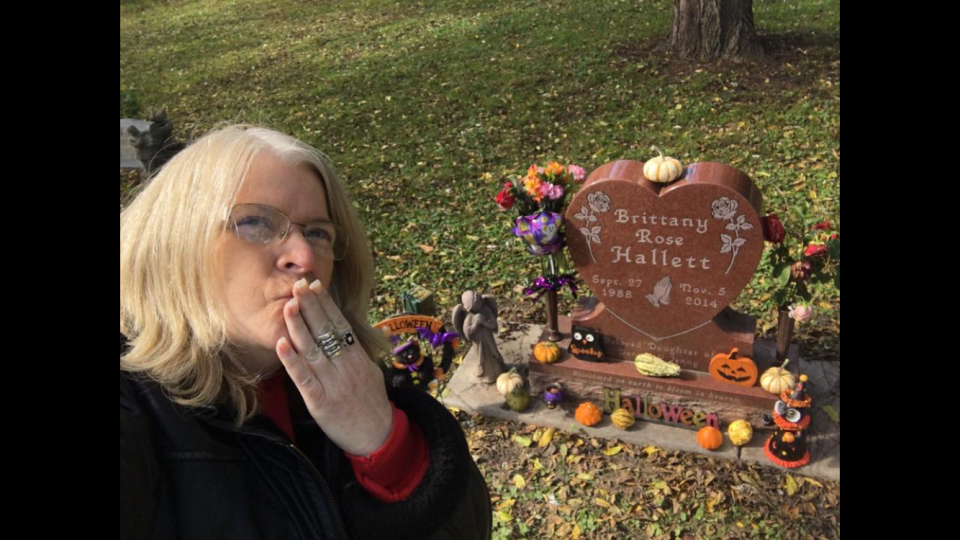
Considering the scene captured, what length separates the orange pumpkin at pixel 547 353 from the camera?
4.50m

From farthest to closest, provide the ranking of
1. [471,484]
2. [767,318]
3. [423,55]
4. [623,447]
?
[423,55]
[767,318]
[623,447]
[471,484]

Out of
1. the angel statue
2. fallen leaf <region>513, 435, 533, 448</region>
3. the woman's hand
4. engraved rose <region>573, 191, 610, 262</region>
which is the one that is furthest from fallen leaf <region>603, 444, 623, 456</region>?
the woman's hand

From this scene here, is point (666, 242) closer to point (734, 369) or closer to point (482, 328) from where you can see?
point (734, 369)

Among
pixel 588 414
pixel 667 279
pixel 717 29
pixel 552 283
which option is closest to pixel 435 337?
pixel 552 283

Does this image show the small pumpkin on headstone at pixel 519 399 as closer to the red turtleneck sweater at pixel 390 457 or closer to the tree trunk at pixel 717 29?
the red turtleneck sweater at pixel 390 457

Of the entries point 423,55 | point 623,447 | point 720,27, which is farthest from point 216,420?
point 423,55

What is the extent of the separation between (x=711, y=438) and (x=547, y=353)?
118 cm

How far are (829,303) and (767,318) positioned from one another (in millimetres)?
618

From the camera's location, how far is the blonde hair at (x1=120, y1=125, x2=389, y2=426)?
144cm

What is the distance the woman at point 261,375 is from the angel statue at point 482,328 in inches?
107

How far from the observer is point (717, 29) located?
1005 centimetres
